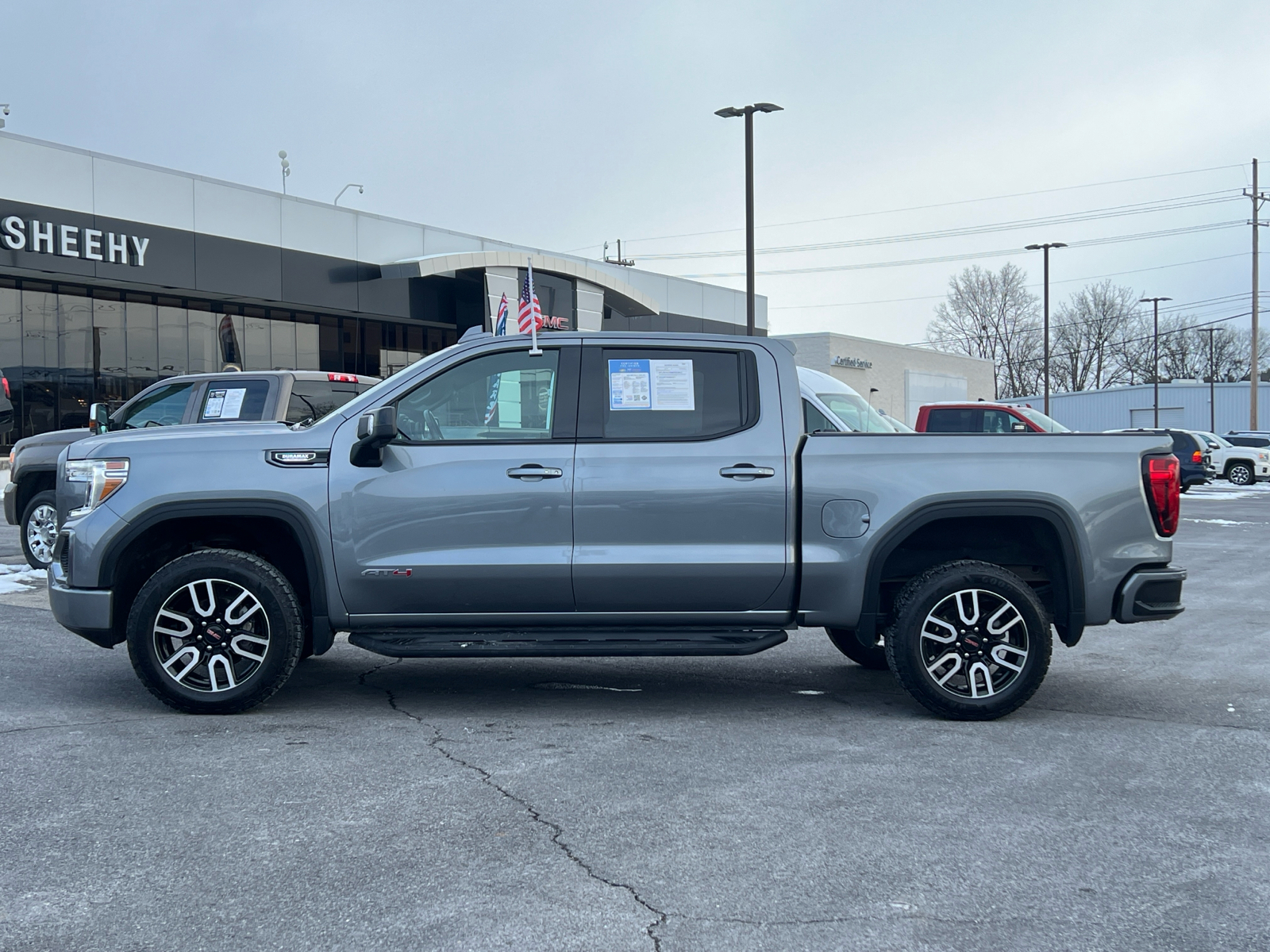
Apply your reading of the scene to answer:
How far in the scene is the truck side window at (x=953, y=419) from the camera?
1942 centimetres

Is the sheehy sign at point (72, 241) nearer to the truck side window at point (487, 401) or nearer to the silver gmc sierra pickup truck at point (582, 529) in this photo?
the silver gmc sierra pickup truck at point (582, 529)

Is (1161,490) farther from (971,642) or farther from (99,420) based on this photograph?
(99,420)

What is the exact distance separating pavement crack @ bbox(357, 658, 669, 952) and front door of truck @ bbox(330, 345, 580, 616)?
64 centimetres

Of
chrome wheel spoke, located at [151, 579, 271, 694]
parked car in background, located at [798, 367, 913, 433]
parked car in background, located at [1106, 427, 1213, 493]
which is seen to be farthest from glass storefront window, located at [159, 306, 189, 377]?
parked car in background, located at [1106, 427, 1213, 493]

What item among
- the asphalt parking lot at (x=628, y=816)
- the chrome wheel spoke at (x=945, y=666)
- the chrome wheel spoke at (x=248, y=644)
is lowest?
the asphalt parking lot at (x=628, y=816)

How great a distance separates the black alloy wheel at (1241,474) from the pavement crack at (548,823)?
37341mm

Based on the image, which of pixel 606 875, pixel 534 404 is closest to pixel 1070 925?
pixel 606 875

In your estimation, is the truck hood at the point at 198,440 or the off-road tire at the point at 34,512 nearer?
the truck hood at the point at 198,440

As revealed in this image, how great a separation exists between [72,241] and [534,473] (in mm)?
20286

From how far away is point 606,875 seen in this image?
3764mm

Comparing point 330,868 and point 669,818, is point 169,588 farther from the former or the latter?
point 669,818

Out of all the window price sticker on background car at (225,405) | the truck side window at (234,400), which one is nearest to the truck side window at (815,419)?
the truck side window at (234,400)

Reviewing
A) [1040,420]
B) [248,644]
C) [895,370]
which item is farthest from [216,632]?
[895,370]

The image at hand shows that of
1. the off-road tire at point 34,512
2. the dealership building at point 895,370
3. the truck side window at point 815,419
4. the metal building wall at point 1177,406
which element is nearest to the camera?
the off-road tire at point 34,512
